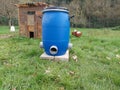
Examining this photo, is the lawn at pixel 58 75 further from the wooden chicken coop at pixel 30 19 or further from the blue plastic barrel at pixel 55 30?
the wooden chicken coop at pixel 30 19

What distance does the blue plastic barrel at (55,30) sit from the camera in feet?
11.7

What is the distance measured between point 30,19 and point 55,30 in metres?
4.10

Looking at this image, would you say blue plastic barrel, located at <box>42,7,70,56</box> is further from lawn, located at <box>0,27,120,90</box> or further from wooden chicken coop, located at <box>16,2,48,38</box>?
wooden chicken coop, located at <box>16,2,48,38</box>

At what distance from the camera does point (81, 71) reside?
3029 millimetres

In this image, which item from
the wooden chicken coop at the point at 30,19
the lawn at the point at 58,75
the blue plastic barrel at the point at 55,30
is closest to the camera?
the lawn at the point at 58,75

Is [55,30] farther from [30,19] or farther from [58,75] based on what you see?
[30,19]

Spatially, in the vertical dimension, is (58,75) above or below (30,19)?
below

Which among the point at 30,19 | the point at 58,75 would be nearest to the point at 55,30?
the point at 58,75

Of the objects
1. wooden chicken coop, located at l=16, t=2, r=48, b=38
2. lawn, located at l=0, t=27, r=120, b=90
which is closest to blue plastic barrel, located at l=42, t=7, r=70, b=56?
lawn, located at l=0, t=27, r=120, b=90

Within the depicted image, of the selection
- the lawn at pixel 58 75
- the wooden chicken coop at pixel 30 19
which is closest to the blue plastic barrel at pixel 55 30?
the lawn at pixel 58 75

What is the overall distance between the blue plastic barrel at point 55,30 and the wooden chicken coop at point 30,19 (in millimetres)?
3640

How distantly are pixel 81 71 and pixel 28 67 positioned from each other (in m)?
0.87

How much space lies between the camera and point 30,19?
745 cm

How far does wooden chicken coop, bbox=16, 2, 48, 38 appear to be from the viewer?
286 inches
